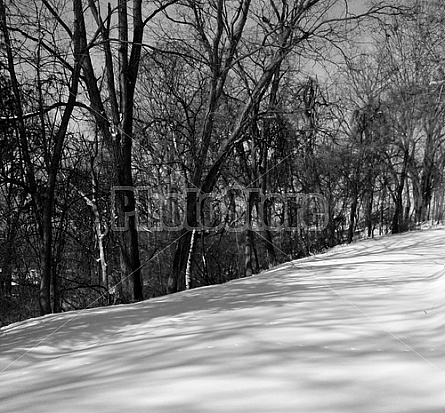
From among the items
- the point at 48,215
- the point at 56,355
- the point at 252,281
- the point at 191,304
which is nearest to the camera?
the point at 56,355

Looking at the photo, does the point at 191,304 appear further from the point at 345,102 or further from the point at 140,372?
the point at 345,102

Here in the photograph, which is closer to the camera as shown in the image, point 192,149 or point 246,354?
point 246,354

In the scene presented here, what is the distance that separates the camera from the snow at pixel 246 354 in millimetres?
1806

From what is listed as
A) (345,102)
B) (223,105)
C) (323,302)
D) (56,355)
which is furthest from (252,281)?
(345,102)

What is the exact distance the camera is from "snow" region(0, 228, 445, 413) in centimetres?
181

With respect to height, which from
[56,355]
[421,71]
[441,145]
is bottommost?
[56,355]

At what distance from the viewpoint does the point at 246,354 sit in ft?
7.85

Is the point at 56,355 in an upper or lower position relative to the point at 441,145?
lower

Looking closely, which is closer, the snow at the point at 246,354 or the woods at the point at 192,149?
the snow at the point at 246,354

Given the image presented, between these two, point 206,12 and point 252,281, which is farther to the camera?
point 206,12

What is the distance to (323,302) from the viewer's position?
3729mm

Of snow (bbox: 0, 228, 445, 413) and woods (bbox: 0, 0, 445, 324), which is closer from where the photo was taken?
snow (bbox: 0, 228, 445, 413)

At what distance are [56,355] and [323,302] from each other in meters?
2.07

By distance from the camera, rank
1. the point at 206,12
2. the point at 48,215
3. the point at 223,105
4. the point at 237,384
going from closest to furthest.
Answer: the point at 237,384 → the point at 48,215 → the point at 206,12 → the point at 223,105
